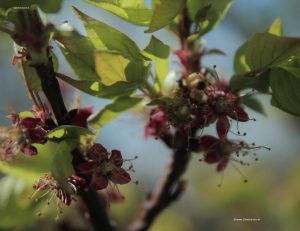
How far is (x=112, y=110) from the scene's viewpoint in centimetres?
164

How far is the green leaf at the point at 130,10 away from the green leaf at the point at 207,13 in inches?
9.4

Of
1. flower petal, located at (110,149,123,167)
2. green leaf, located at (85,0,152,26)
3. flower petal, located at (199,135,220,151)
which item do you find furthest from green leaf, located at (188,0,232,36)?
flower petal, located at (110,149,123,167)

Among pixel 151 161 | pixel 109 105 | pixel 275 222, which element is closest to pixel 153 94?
pixel 109 105

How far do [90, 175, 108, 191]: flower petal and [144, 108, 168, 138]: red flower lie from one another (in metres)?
0.29

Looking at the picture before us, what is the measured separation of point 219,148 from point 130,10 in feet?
2.01

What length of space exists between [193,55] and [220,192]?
192cm

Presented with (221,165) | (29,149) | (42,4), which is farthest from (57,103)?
(221,165)

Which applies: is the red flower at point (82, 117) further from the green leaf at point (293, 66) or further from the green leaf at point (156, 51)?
the green leaf at point (293, 66)

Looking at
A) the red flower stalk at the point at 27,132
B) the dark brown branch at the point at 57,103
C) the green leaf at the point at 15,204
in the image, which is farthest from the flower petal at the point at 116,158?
the green leaf at the point at 15,204

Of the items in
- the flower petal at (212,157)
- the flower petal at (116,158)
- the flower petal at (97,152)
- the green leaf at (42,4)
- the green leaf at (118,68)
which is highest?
the green leaf at (42,4)

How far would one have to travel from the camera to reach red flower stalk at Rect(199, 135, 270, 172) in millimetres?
1796

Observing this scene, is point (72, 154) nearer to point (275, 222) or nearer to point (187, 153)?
point (187, 153)

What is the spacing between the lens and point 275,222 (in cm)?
334

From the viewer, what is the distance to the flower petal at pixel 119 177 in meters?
1.61
